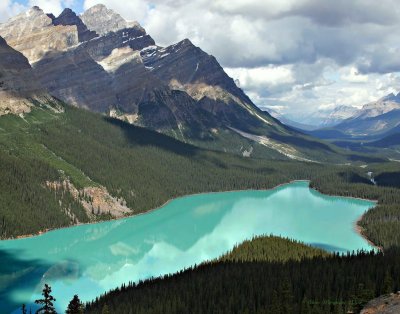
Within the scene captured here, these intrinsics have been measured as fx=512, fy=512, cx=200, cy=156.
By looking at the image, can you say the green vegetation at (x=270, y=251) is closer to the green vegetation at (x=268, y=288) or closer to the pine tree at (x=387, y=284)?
the green vegetation at (x=268, y=288)

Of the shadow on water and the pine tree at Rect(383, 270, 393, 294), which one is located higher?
the shadow on water

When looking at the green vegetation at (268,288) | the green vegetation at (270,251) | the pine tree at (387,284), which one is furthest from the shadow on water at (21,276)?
the pine tree at (387,284)

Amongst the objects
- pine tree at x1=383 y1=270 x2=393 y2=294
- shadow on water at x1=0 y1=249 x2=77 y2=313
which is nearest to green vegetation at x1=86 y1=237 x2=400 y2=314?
pine tree at x1=383 y1=270 x2=393 y2=294

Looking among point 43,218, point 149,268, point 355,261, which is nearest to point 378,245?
point 355,261

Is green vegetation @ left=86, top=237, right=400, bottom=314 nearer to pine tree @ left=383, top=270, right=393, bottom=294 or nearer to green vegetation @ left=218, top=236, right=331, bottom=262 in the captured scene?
pine tree @ left=383, top=270, right=393, bottom=294

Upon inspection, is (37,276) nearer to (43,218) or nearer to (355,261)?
(43,218)
